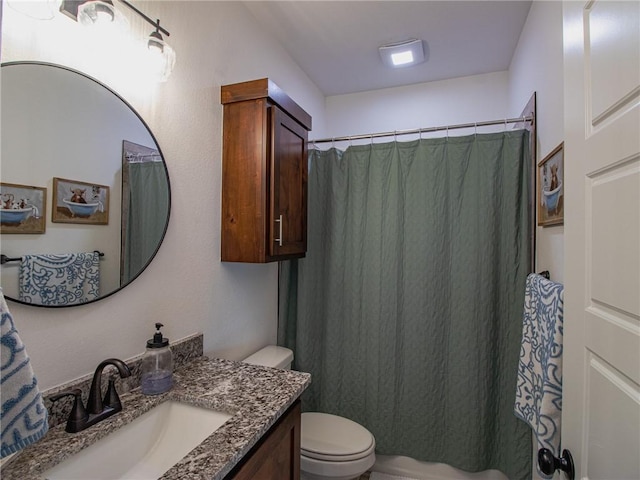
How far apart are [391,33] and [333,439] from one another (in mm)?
2281

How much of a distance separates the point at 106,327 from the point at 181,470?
0.54m

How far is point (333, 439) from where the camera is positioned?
1.60 meters

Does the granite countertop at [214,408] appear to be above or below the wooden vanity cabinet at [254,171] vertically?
below

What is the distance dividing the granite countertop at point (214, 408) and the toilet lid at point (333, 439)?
62cm

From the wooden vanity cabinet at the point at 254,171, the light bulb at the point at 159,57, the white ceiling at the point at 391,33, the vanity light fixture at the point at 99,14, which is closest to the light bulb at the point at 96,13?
the vanity light fixture at the point at 99,14

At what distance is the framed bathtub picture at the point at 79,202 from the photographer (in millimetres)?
875

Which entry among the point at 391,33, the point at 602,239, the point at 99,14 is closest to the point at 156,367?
the point at 99,14

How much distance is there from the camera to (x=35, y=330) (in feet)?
2.73

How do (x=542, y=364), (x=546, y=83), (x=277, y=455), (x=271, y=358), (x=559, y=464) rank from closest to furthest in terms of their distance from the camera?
1. (x=559, y=464)
2. (x=277, y=455)
3. (x=542, y=364)
4. (x=546, y=83)
5. (x=271, y=358)

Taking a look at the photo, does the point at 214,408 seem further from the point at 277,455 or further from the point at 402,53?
the point at 402,53

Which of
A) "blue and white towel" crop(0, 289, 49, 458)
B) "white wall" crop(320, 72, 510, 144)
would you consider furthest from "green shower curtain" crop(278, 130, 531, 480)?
"blue and white towel" crop(0, 289, 49, 458)

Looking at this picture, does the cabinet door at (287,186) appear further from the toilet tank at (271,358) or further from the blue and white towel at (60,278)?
the blue and white towel at (60,278)

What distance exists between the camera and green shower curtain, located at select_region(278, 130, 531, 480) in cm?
170

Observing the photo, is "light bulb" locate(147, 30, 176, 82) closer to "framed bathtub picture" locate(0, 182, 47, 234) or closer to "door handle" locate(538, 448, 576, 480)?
"framed bathtub picture" locate(0, 182, 47, 234)
